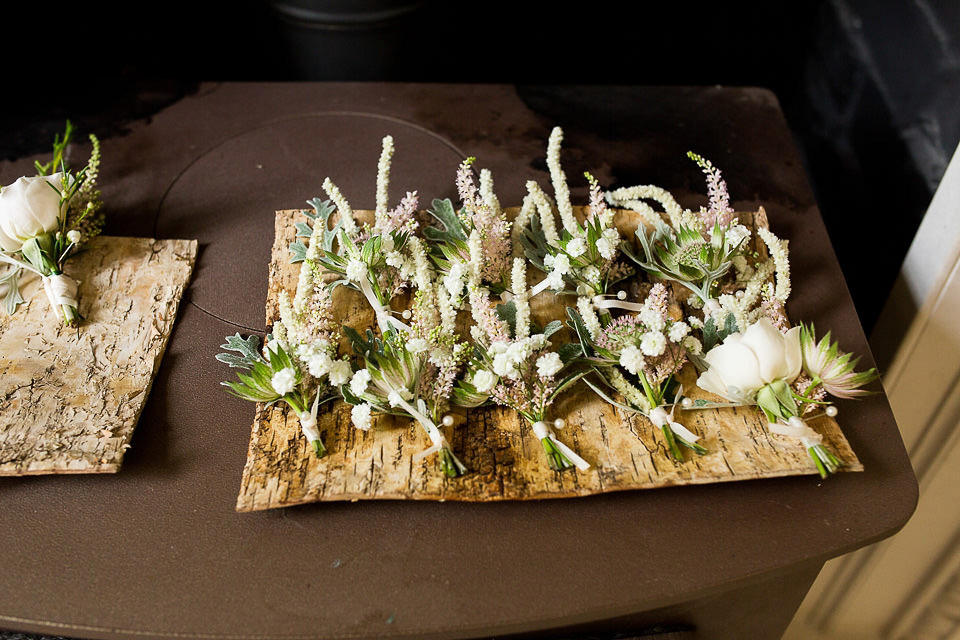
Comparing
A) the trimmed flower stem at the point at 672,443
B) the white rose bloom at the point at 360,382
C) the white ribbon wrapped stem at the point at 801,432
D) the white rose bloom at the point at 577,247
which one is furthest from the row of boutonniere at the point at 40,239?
the white ribbon wrapped stem at the point at 801,432

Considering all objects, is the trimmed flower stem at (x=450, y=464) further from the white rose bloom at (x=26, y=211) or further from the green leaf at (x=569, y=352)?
the white rose bloom at (x=26, y=211)

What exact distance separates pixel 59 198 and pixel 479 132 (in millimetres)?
624

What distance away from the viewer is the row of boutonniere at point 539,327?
787 millimetres

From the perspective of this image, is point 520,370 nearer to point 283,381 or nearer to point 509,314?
point 509,314

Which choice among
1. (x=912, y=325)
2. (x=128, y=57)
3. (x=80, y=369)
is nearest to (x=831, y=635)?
(x=912, y=325)

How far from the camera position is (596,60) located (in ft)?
6.75

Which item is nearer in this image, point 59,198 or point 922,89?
point 59,198

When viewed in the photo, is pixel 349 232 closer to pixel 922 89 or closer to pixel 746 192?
pixel 746 192

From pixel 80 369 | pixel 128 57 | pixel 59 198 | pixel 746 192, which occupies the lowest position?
pixel 80 369

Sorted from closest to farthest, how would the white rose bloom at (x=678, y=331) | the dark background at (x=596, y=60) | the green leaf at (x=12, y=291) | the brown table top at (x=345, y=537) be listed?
the brown table top at (x=345, y=537) → the white rose bloom at (x=678, y=331) → the green leaf at (x=12, y=291) → the dark background at (x=596, y=60)

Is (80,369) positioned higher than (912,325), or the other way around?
(912,325)

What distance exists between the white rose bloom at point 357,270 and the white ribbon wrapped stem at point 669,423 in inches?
14.5

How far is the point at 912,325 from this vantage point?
1.07m

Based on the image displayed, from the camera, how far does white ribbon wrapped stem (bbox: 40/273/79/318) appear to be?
898mm
